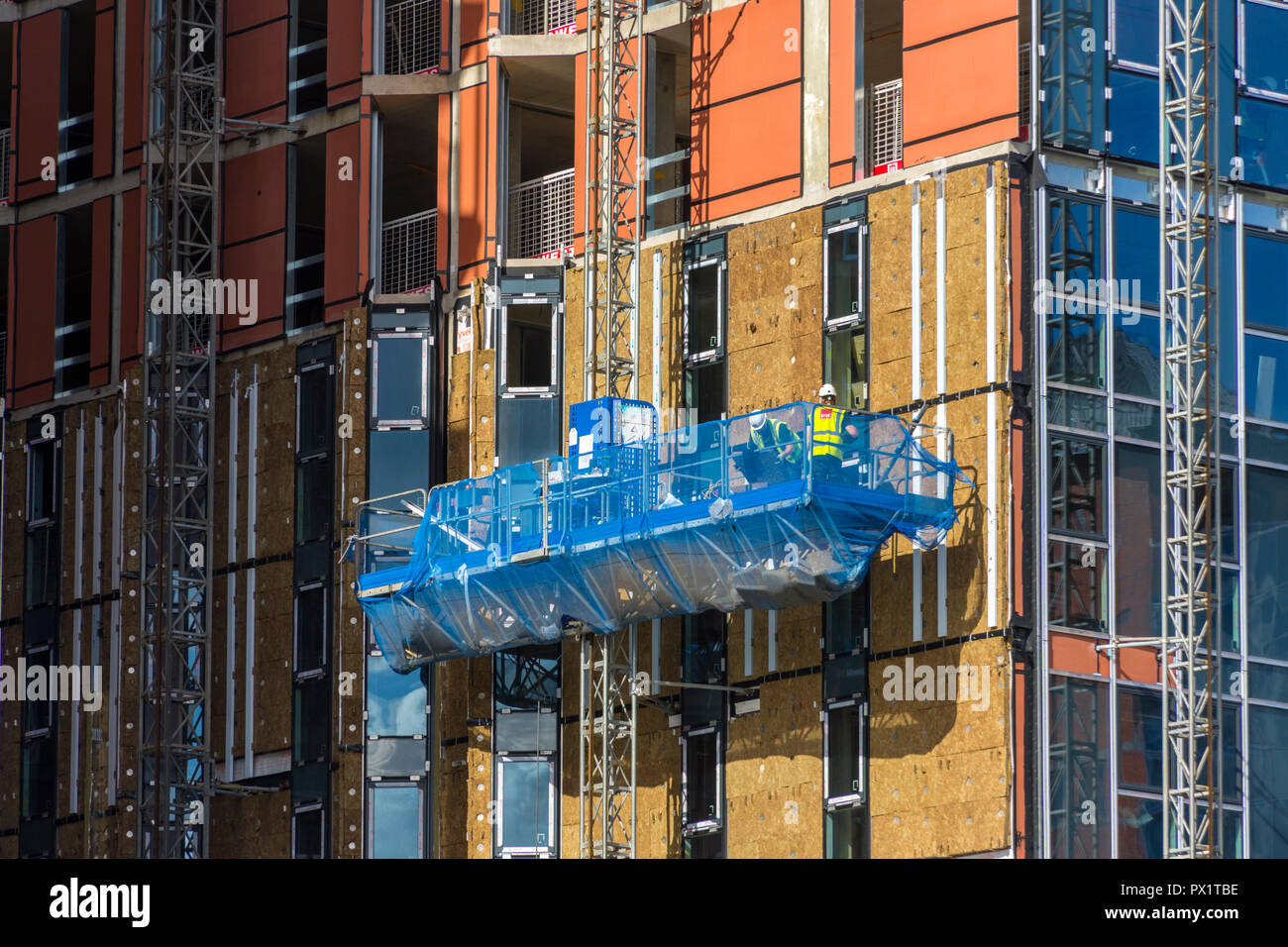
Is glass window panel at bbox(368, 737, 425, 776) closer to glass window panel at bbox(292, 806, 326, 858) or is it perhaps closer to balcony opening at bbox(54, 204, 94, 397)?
glass window panel at bbox(292, 806, 326, 858)

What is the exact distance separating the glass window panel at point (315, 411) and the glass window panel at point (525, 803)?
30.4 feet

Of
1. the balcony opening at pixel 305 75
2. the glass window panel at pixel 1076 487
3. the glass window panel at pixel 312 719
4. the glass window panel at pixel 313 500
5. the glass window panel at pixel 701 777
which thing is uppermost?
the balcony opening at pixel 305 75

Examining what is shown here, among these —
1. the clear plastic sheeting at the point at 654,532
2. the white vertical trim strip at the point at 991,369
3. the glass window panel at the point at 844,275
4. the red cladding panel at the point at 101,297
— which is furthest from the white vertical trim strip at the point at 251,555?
the white vertical trim strip at the point at 991,369

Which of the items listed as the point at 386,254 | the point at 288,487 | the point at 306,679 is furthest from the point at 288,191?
the point at 306,679

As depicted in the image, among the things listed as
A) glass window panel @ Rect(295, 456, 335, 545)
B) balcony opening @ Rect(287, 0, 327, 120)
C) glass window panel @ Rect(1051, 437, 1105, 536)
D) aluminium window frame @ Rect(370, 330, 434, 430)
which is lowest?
glass window panel @ Rect(1051, 437, 1105, 536)

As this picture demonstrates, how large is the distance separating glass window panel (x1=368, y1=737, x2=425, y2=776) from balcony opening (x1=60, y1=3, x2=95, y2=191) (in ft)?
61.5

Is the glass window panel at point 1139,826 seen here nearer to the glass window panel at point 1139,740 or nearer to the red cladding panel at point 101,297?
the glass window panel at point 1139,740

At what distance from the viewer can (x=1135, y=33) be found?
51.2m

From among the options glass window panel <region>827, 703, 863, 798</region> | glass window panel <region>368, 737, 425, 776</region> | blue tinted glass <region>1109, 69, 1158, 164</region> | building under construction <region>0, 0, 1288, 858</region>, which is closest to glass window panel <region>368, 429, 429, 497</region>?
building under construction <region>0, 0, 1288, 858</region>

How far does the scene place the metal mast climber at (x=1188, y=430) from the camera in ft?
154

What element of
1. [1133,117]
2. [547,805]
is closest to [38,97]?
[547,805]

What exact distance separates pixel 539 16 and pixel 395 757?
16.9m

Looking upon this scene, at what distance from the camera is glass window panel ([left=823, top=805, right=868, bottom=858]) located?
49250 mm
